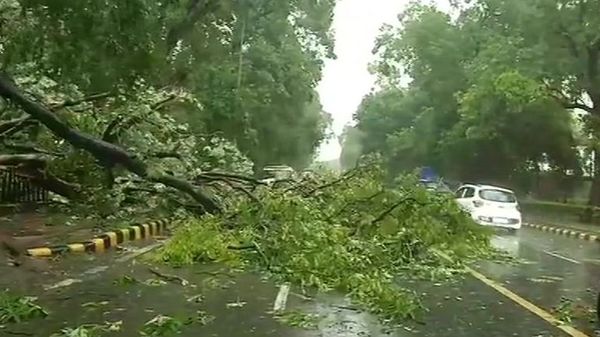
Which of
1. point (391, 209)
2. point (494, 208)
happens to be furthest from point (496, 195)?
point (391, 209)

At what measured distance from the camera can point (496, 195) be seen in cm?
2775

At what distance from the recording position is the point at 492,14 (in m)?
37.2

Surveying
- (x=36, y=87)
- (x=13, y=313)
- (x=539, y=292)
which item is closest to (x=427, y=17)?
(x=36, y=87)

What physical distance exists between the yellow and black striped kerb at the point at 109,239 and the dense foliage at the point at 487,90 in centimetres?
724

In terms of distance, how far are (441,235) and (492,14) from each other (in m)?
22.6

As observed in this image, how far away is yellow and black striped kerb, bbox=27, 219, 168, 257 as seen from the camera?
13.8 metres

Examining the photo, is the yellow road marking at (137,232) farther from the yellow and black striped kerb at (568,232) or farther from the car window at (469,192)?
the yellow and black striped kerb at (568,232)

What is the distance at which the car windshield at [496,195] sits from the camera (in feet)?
90.1

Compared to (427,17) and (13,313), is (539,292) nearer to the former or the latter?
(13,313)

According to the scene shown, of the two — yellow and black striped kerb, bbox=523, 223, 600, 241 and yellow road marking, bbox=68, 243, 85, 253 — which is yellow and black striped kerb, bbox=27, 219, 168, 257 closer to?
yellow road marking, bbox=68, 243, 85, 253

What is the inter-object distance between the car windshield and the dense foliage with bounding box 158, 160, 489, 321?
9.05m

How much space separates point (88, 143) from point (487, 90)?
22.6 metres

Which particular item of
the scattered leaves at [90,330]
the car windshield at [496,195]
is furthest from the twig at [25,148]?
the car windshield at [496,195]

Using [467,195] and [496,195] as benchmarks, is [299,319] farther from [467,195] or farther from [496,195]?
[467,195]
